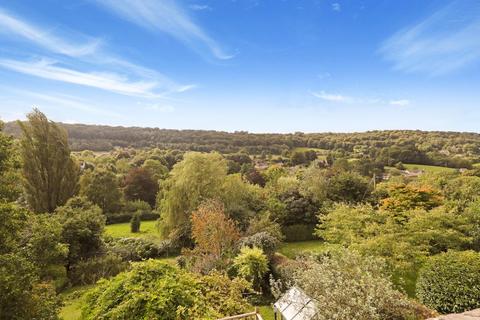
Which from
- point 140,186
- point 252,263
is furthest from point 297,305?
point 140,186

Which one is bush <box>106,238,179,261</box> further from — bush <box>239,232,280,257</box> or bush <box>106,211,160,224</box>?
bush <box>106,211,160,224</box>

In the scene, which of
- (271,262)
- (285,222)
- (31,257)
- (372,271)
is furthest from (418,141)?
(31,257)

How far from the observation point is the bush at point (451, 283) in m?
9.52

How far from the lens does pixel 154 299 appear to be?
6.04 meters

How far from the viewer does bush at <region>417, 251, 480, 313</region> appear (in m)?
9.52

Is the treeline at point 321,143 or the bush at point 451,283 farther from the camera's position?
the treeline at point 321,143

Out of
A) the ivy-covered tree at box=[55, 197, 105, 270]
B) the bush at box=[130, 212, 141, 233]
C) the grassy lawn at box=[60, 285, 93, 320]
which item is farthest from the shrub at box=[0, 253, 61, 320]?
the bush at box=[130, 212, 141, 233]

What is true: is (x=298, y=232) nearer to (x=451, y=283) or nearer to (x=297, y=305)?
(x=451, y=283)

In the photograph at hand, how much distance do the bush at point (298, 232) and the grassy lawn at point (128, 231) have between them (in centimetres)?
1037

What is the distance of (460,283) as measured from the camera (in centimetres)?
972

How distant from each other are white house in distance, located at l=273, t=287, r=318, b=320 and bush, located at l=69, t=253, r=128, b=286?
11168mm

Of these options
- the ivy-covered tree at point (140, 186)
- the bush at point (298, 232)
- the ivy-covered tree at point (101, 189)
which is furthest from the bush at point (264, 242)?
the ivy-covered tree at point (140, 186)

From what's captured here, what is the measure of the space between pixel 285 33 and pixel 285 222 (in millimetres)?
13361

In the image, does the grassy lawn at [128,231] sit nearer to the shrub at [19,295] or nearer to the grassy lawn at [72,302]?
the grassy lawn at [72,302]
